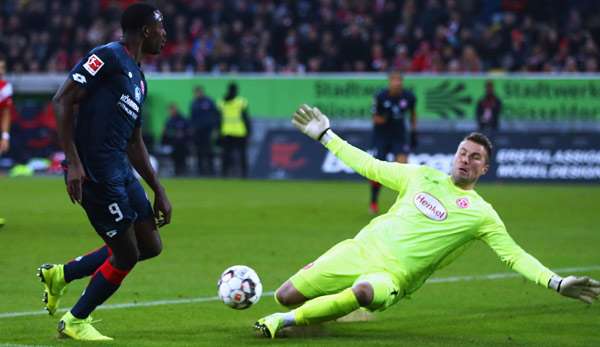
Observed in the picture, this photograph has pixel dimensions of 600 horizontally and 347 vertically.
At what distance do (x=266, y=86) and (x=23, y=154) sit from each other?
651cm

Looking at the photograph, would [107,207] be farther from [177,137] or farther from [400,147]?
[177,137]

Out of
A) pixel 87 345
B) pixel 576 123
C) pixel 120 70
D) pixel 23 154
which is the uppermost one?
pixel 120 70

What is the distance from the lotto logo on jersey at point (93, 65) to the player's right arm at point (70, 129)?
0.12m

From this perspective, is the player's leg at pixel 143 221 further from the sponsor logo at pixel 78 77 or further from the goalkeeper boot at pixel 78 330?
the sponsor logo at pixel 78 77

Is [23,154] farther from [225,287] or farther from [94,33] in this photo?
[225,287]

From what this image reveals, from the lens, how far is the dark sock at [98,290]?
7742mm

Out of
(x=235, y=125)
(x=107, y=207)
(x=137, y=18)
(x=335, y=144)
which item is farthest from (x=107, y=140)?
(x=235, y=125)

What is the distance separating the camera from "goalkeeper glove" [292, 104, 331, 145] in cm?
798

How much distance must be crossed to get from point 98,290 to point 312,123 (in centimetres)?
171

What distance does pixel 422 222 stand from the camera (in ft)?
A: 26.3

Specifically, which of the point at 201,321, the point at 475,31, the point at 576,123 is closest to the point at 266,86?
the point at 475,31

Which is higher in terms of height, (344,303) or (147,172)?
(147,172)

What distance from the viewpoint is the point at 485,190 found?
78.9ft

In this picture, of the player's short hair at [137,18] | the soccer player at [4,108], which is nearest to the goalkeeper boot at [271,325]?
the player's short hair at [137,18]
